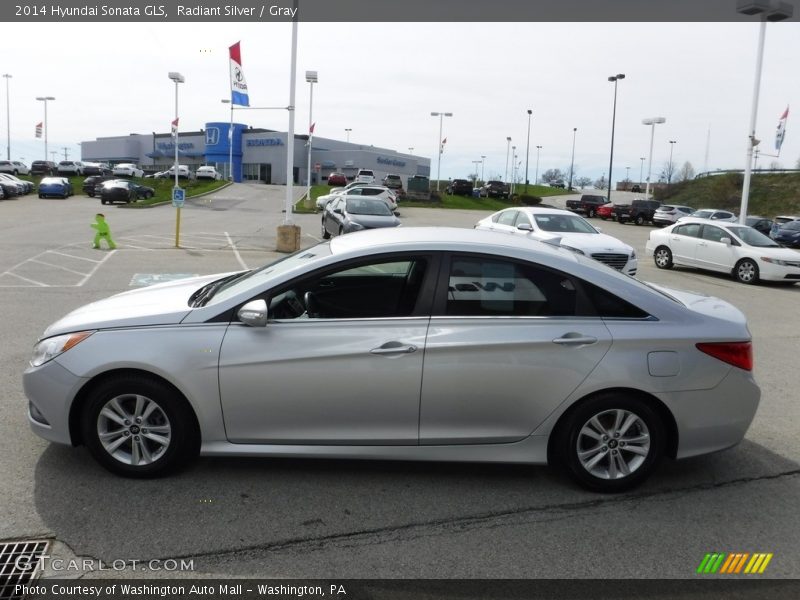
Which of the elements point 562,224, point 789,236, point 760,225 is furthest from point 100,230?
point 760,225

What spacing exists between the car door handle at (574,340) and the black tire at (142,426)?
2.29 meters

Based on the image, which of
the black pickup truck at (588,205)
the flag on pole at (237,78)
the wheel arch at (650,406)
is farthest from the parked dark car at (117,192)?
the wheel arch at (650,406)

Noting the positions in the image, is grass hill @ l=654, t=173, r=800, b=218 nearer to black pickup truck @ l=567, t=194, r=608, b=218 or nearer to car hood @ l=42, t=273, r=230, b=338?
black pickup truck @ l=567, t=194, r=608, b=218

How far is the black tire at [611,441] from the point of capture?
13.6ft

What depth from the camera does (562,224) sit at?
15.6m

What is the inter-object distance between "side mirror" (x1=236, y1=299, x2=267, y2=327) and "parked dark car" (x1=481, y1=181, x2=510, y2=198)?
58830 millimetres

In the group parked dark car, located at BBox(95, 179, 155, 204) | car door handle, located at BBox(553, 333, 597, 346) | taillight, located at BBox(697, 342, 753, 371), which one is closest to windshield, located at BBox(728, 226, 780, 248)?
taillight, located at BBox(697, 342, 753, 371)

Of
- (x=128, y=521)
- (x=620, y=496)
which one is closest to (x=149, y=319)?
(x=128, y=521)

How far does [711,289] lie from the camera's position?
15211 mm

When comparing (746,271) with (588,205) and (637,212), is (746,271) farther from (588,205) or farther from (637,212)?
(588,205)

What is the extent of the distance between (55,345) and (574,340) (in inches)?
126

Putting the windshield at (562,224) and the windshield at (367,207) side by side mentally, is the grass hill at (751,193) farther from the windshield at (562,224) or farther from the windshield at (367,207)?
the windshield at (562,224)

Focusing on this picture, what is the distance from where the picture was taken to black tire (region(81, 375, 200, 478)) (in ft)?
13.3

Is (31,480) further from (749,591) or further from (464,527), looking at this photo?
(749,591)
